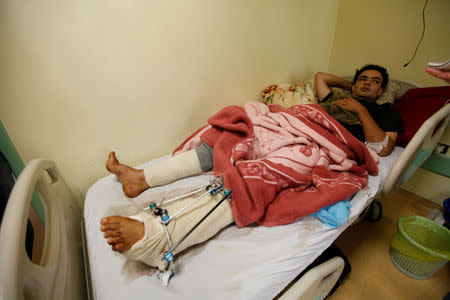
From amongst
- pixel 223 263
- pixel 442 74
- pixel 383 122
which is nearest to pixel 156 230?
pixel 223 263

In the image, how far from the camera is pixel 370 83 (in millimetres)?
1196

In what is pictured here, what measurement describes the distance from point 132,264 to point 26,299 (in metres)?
0.23

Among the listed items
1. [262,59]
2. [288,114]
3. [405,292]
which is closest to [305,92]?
[262,59]

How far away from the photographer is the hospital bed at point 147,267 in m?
0.42

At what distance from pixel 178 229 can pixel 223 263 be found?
164 millimetres

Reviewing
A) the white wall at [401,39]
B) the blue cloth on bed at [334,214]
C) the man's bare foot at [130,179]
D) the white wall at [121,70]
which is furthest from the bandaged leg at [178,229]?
the white wall at [401,39]

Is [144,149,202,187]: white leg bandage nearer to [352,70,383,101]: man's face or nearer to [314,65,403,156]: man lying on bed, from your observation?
[314,65,403,156]: man lying on bed

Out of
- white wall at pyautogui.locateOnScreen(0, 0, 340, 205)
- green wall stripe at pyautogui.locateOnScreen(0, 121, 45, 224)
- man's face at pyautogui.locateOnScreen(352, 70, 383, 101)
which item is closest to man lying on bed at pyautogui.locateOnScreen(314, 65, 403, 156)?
man's face at pyautogui.locateOnScreen(352, 70, 383, 101)

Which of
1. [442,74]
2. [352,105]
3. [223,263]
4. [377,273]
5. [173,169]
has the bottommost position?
[377,273]

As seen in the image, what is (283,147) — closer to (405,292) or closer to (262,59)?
(262,59)

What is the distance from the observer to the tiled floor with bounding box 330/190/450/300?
2.97ft

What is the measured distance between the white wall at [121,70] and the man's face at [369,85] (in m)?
0.61

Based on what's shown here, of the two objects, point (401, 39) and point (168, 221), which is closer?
point (168, 221)

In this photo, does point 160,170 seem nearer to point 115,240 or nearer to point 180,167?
point 180,167
